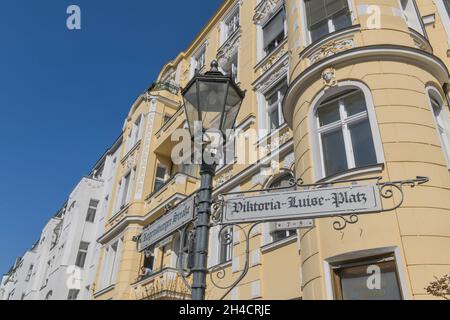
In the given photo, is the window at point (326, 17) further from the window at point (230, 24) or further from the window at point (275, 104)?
the window at point (230, 24)

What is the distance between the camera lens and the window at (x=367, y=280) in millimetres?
5176

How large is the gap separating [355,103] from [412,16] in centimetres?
327

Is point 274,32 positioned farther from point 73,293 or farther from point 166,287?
point 73,293

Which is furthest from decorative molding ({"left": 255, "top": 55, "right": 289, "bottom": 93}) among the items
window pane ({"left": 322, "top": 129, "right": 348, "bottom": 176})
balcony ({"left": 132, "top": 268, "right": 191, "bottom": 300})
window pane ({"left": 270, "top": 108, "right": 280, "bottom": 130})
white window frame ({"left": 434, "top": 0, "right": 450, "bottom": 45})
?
balcony ({"left": 132, "top": 268, "right": 191, "bottom": 300})

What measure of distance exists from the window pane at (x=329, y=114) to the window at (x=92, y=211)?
66.0ft

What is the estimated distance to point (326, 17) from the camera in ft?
29.3

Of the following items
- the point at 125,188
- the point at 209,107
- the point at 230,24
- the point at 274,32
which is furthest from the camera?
the point at 125,188

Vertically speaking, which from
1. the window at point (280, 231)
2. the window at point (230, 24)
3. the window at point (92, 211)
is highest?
the window at point (230, 24)

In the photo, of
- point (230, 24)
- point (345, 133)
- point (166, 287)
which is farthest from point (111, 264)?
point (345, 133)

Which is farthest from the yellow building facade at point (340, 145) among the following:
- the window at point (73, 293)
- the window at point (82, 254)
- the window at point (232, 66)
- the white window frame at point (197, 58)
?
the window at point (82, 254)

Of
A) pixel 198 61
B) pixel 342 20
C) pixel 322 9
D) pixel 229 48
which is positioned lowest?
pixel 342 20

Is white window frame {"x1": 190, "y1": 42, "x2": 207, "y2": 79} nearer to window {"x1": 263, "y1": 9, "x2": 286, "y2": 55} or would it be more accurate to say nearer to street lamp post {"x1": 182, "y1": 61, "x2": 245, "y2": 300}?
window {"x1": 263, "y1": 9, "x2": 286, "y2": 55}

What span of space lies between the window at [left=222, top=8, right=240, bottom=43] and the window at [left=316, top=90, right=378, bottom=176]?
1010cm

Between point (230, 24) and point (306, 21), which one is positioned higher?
point (230, 24)
